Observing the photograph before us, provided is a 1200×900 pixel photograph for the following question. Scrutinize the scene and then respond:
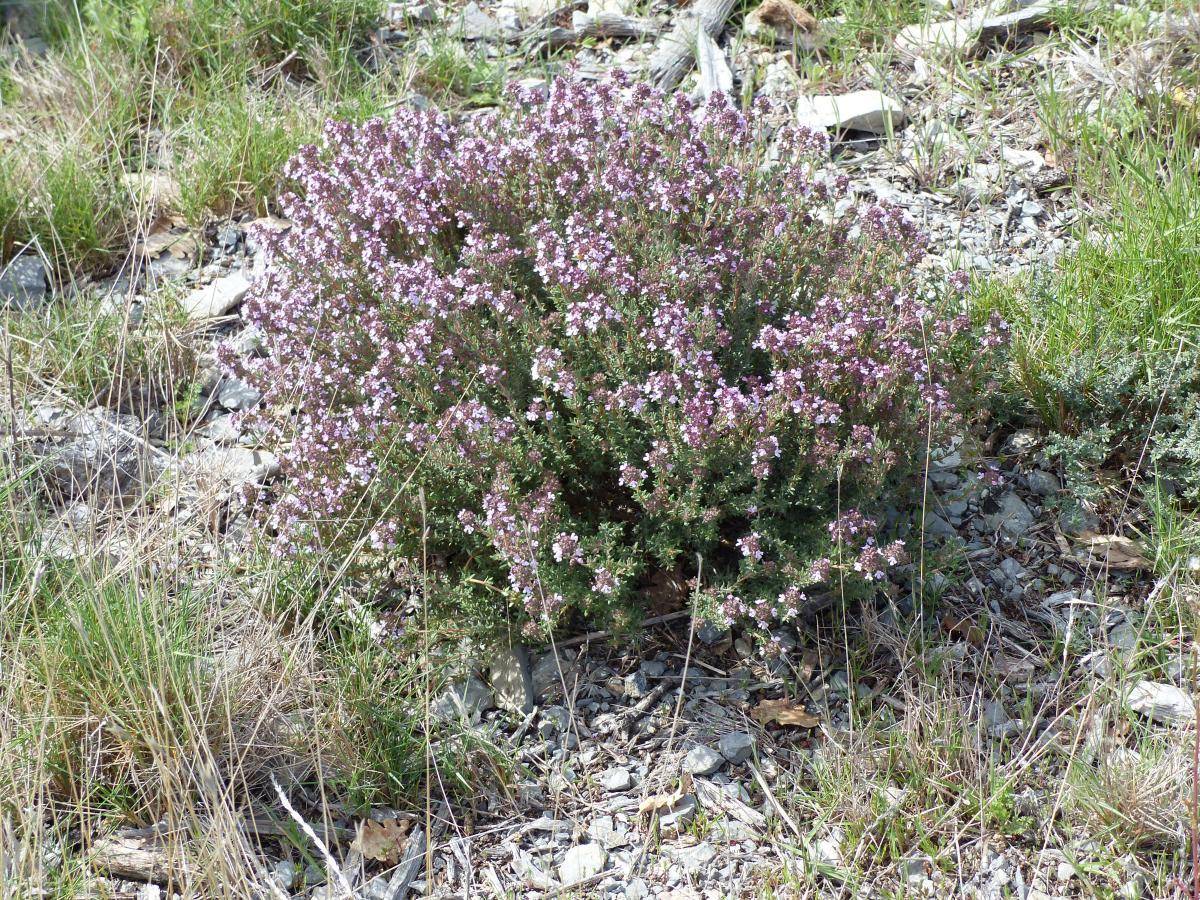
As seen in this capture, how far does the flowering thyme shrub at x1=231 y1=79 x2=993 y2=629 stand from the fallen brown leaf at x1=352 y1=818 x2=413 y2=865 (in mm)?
628

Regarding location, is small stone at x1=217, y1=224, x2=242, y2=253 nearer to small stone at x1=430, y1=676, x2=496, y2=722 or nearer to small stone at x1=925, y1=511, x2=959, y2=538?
small stone at x1=430, y1=676, x2=496, y2=722

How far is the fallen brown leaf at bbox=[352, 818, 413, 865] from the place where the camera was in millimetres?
3039

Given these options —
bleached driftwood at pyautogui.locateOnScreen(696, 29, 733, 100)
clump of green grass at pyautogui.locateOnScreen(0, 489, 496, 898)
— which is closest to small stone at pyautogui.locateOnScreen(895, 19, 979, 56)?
bleached driftwood at pyautogui.locateOnScreen(696, 29, 733, 100)

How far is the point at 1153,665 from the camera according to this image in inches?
130

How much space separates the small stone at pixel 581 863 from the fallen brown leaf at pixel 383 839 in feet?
1.47

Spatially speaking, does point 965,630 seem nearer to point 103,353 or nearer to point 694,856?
point 694,856

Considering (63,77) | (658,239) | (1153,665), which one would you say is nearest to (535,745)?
(658,239)

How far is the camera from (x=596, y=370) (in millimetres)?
3486

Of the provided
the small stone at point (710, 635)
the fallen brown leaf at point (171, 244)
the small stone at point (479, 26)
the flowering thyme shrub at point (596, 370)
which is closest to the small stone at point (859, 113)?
the flowering thyme shrub at point (596, 370)

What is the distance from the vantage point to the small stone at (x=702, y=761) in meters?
3.21

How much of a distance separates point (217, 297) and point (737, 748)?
3050 millimetres

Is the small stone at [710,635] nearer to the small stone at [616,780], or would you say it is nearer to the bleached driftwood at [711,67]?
the small stone at [616,780]

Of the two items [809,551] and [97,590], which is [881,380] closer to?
[809,551]

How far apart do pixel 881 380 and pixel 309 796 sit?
2001 millimetres
